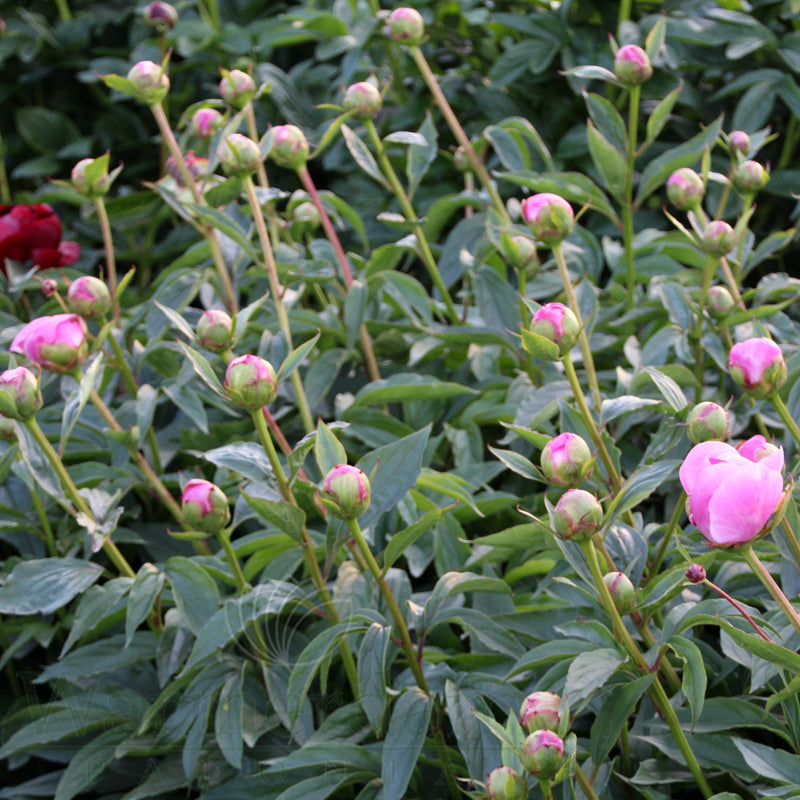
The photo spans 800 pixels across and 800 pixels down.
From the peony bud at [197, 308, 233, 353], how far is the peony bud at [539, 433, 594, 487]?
0.33 metres

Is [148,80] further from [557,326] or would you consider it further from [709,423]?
[709,423]

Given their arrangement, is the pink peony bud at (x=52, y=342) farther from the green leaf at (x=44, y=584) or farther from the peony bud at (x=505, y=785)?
the peony bud at (x=505, y=785)

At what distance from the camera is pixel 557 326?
749 millimetres

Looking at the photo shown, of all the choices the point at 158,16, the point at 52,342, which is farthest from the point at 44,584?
the point at 158,16

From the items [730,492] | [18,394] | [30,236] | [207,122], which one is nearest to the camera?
[730,492]

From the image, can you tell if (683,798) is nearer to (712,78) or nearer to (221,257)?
(221,257)

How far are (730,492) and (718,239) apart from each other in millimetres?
468

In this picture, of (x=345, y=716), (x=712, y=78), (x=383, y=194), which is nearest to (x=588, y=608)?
(x=345, y=716)

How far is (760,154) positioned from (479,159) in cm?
66

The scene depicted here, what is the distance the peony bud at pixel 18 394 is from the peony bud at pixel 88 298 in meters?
0.19

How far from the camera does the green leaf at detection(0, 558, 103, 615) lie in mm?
868

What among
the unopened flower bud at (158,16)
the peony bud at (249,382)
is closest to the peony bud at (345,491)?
the peony bud at (249,382)

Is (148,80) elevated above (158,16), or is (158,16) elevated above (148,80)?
(148,80)

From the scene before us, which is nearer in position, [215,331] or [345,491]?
[345,491]
